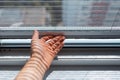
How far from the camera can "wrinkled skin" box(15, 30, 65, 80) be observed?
931mm

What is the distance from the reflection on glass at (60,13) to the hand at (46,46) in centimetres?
9

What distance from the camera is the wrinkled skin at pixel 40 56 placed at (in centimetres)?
93

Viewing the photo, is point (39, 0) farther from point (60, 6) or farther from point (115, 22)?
point (115, 22)

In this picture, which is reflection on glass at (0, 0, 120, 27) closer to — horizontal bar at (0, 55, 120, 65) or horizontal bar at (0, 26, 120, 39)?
horizontal bar at (0, 26, 120, 39)

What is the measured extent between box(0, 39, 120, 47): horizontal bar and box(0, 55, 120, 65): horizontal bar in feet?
0.15

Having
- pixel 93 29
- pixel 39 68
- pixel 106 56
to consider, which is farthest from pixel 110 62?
pixel 39 68

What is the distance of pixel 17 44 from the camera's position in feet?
3.76

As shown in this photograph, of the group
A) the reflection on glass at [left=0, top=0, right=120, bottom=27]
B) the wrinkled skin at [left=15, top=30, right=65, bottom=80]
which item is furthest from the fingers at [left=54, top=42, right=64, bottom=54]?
the reflection on glass at [left=0, top=0, right=120, bottom=27]

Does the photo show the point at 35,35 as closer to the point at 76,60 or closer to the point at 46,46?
the point at 46,46

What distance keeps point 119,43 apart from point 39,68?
33 cm

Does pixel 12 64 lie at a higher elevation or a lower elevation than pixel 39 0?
lower

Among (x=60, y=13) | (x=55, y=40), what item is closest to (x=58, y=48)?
(x=55, y=40)

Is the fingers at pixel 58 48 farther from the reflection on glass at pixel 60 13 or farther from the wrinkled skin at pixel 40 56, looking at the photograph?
the reflection on glass at pixel 60 13

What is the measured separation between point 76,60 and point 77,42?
0.23 feet
